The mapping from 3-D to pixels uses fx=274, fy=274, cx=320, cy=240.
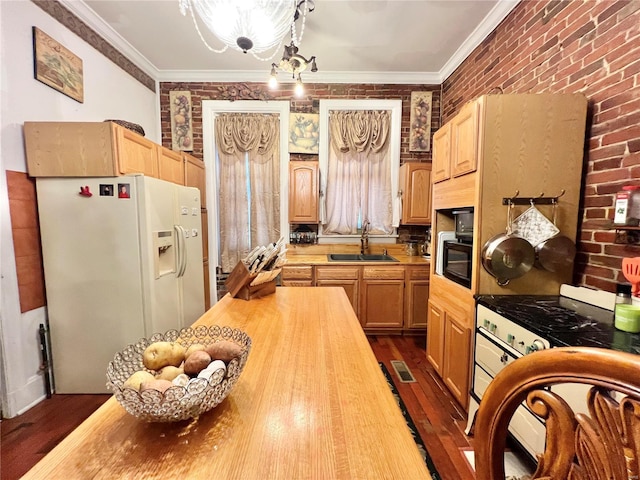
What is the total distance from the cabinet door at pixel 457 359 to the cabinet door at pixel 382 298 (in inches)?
38.5

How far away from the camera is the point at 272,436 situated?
60cm

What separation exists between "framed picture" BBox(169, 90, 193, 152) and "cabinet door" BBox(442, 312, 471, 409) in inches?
141

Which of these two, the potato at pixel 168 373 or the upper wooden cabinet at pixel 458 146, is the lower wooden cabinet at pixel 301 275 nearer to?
the upper wooden cabinet at pixel 458 146

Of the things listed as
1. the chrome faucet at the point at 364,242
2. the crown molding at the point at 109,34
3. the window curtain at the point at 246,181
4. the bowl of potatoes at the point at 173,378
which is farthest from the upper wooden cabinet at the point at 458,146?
the crown molding at the point at 109,34

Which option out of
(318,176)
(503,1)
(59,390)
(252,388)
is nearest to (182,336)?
(252,388)

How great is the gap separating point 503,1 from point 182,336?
333 cm

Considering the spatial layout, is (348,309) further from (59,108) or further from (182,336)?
(59,108)

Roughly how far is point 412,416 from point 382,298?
1323 mm

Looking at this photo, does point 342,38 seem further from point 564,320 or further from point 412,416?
point 412,416

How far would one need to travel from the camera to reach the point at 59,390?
2152mm

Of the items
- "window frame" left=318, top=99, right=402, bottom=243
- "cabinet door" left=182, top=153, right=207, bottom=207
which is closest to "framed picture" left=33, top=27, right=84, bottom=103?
"cabinet door" left=182, top=153, right=207, bottom=207

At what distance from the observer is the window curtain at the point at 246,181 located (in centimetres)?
353

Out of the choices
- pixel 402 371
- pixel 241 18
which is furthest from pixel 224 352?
pixel 402 371

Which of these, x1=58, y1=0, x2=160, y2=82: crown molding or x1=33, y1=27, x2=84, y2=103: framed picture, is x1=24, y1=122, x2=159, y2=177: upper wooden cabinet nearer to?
x1=33, y1=27, x2=84, y2=103: framed picture
